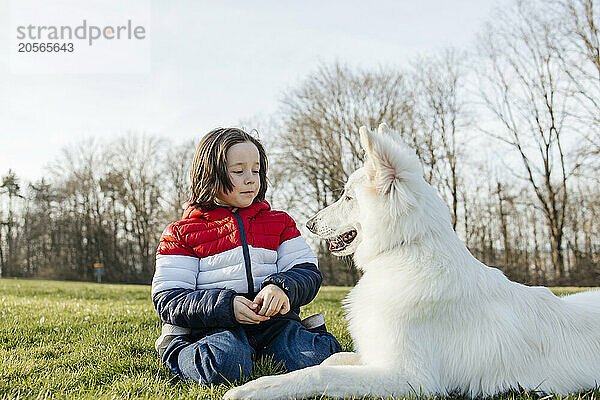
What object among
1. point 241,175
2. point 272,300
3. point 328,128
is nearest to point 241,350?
point 272,300

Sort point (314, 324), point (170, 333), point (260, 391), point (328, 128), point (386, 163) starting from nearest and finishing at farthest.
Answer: point (260, 391) → point (386, 163) → point (170, 333) → point (314, 324) → point (328, 128)

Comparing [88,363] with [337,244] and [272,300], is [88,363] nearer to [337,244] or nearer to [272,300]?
[272,300]

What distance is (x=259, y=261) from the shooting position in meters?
3.96

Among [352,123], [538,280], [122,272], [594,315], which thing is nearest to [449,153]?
[352,123]

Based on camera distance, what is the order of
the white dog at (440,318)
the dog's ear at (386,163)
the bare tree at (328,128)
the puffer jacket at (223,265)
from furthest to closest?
the bare tree at (328,128) < the puffer jacket at (223,265) < the dog's ear at (386,163) < the white dog at (440,318)

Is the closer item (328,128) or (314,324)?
(314,324)

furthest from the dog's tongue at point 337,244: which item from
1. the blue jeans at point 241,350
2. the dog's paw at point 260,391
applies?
the dog's paw at point 260,391

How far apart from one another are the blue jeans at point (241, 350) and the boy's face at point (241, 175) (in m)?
1.07

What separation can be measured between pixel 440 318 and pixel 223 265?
1.74 m

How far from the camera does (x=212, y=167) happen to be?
4035 millimetres

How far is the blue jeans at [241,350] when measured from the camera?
3.34m

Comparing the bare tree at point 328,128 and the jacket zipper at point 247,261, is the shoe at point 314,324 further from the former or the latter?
the bare tree at point 328,128

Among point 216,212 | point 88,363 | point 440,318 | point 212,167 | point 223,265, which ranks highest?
point 212,167

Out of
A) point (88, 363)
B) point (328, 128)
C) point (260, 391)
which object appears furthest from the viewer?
point (328, 128)
